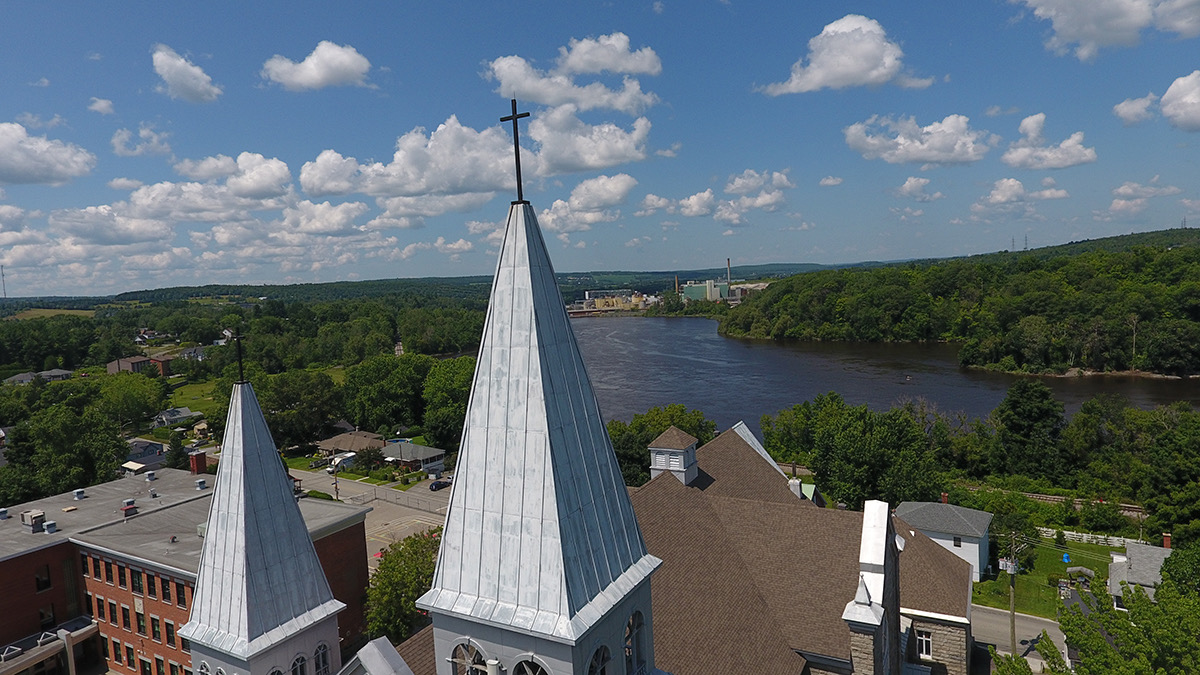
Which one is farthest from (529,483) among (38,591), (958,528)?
(38,591)

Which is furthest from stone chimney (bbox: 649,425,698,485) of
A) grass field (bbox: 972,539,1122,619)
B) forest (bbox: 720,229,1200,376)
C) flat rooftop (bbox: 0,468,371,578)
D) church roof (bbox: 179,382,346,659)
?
forest (bbox: 720,229,1200,376)

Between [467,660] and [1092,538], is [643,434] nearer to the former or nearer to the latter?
[1092,538]

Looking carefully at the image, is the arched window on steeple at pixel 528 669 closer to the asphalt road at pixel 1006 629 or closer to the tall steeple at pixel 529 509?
the tall steeple at pixel 529 509

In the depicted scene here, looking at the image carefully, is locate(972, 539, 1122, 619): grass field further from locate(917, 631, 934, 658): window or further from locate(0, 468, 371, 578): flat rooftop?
locate(0, 468, 371, 578): flat rooftop

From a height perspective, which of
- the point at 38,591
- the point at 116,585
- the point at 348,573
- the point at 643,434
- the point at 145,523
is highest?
the point at 145,523

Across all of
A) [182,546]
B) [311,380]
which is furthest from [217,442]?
[182,546]

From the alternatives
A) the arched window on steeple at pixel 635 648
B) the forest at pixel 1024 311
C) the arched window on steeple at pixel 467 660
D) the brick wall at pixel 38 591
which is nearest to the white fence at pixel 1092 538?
the arched window on steeple at pixel 635 648
